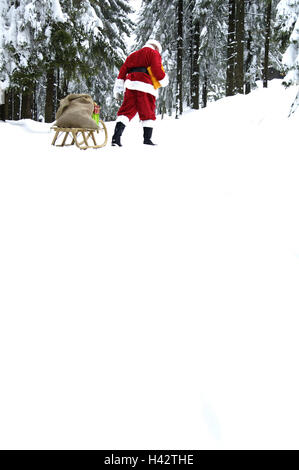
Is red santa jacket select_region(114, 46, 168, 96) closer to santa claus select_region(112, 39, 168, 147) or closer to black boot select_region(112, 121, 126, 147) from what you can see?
santa claus select_region(112, 39, 168, 147)

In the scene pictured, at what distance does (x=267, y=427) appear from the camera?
103 centimetres

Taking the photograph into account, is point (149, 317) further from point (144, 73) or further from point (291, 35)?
point (144, 73)

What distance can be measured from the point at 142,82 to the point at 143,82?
2cm

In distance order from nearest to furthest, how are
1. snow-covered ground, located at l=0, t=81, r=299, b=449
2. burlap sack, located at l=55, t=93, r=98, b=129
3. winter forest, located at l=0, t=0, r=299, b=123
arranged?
snow-covered ground, located at l=0, t=81, r=299, b=449, burlap sack, located at l=55, t=93, r=98, b=129, winter forest, located at l=0, t=0, r=299, b=123

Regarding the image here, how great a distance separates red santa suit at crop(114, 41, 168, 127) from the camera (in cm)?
697

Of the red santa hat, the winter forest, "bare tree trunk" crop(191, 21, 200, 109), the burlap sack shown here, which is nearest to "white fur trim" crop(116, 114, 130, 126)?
the burlap sack

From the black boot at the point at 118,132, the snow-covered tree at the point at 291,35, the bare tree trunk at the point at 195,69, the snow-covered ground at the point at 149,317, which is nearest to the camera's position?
the snow-covered ground at the point at 149,317

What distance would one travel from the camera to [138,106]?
715 cm

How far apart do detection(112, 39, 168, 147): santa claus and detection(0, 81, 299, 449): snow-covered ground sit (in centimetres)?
388

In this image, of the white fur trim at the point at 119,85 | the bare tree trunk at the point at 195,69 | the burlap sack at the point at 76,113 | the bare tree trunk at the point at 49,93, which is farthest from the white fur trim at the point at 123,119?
the bare tree trunk at the point at 195,69

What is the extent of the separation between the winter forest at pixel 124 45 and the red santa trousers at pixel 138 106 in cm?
248

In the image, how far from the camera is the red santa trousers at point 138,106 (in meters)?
7.04

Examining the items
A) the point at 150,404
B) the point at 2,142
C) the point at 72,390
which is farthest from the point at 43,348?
the point at 2,142

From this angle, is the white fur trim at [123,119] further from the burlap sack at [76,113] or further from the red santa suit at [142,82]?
the burlap sack at [76,113]
